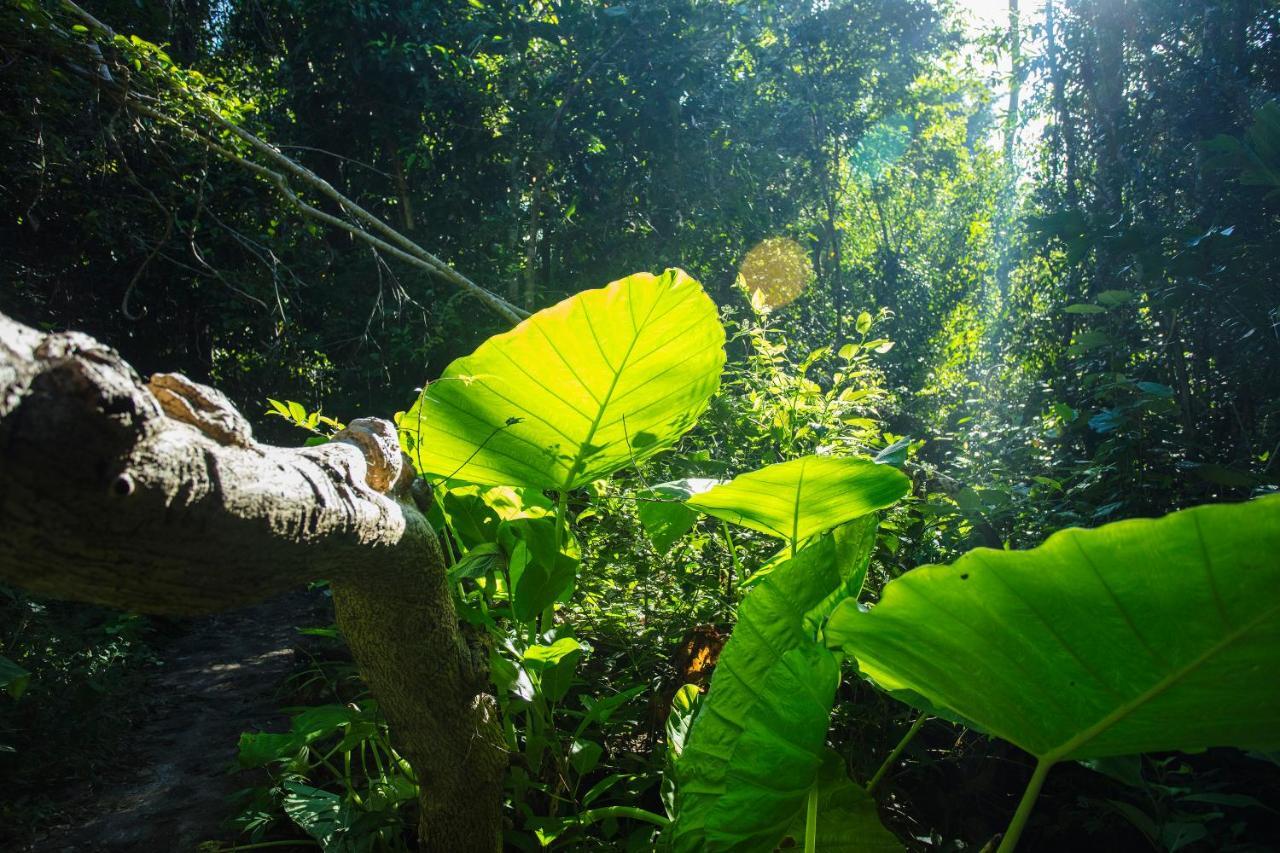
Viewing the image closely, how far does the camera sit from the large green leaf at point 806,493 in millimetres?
972

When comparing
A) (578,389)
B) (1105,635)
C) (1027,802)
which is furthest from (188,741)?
(1105,635)

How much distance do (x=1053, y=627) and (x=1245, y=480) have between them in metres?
1.30

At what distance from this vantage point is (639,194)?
213 inches


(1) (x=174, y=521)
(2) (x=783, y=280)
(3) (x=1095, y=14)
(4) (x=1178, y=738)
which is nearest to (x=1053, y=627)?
(4) (x=1178, y=738)

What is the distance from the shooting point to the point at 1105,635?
61 centimetres

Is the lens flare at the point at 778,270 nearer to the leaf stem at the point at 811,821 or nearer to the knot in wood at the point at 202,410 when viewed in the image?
the leaf stem at the point at 811,821

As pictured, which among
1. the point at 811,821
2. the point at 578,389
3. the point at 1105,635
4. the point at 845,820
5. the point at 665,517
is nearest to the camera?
the point at 1105,635

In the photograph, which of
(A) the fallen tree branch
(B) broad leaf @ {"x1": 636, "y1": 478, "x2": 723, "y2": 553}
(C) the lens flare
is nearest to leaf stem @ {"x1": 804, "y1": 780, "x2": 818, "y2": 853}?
(B) broad leaf @ {"x1": 636, "y1": 478, "x2": 723, "y2": 553}

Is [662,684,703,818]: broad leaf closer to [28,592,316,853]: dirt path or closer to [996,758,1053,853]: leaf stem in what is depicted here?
[996,758,1053,853]: leaf stem

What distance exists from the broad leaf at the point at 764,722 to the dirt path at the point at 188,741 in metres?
1.43

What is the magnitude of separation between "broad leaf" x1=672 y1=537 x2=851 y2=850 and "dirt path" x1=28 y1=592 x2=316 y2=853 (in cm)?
143

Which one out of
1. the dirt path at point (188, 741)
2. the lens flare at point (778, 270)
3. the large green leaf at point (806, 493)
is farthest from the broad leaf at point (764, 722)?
the lens flare at point (778, 270)

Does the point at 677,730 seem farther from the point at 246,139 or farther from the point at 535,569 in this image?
the point at 246,139

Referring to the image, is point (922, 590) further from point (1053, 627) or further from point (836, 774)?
point (836, 774)
